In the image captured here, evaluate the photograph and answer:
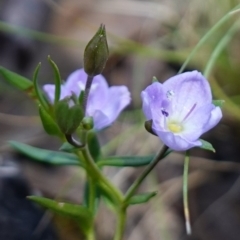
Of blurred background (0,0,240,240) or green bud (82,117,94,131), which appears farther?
blurred background (0,0,240,240)

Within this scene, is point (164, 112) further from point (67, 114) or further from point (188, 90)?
point (67, 114)

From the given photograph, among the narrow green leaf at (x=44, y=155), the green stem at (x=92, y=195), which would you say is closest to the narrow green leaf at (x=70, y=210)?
the green stem at (x=92, y=195)

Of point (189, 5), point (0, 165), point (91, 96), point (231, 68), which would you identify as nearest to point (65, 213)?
point (91, 96)

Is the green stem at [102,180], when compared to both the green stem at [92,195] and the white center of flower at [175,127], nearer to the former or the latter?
the green stem at [92,195]

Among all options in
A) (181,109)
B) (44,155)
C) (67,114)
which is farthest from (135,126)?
(67,114)

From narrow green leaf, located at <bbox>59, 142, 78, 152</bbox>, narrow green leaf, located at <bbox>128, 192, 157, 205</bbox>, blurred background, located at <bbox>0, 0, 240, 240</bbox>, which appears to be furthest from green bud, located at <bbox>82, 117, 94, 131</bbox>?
blurred background, located at <bbox>0, 0, 240, 240</bbox>

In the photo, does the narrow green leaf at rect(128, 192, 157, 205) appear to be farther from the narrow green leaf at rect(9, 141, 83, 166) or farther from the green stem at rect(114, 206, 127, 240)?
the narrow green leaf at rect(9, 141, 83, 166)
